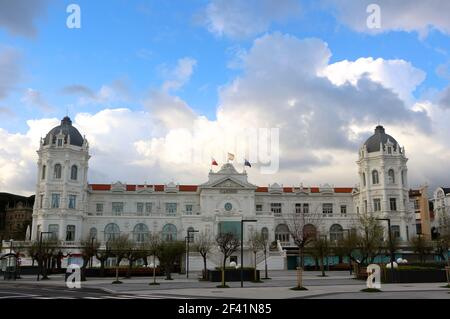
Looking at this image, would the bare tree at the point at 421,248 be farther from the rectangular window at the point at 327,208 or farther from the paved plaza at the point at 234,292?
the paved plaza at the point at 234,292

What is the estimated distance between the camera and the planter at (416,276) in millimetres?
38406

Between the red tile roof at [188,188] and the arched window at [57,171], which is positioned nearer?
the arched window at [57,171]

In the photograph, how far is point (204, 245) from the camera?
5950 cm

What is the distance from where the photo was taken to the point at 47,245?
6019 cm

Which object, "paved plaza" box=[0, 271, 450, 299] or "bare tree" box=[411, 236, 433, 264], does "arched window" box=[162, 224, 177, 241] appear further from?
"paved plaza" box=[0, 271, 450, 299]

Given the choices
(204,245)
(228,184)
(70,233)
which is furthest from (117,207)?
(204,245)

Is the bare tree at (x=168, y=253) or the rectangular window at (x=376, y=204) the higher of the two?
the rectangular window at (x=376, y=204)

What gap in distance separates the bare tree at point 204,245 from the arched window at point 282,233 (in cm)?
1518

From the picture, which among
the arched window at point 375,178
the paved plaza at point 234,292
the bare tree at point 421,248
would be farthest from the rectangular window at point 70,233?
the bare tree at point 421,248

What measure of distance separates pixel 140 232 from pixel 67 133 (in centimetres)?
2149

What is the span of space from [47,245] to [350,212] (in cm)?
5843

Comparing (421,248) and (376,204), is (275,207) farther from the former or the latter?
(421,248)
